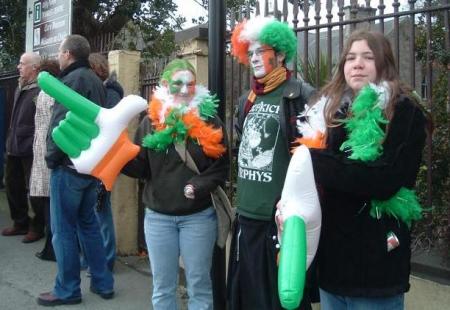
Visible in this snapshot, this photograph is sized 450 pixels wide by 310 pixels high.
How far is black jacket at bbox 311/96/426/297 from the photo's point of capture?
208 cm

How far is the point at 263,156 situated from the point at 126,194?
3.21 m

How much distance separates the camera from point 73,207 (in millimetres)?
4148

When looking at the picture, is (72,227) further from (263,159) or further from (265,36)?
(265,36)

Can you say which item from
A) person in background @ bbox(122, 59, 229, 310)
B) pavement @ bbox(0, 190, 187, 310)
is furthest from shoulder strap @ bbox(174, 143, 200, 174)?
pavement @ bbox(0, 190, 187, 310)

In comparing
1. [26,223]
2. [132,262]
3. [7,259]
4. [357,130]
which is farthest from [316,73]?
[26,223]

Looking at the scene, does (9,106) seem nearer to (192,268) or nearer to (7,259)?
(7,259)

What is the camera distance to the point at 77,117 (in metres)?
2.96

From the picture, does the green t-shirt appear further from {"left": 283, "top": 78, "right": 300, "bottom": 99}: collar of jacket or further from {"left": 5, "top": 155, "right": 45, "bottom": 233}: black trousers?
{"left": 5, "top": 155, "right": 45, "bottom": 233}: black trousers

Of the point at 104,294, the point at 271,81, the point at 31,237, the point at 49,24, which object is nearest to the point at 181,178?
the point at 271,81

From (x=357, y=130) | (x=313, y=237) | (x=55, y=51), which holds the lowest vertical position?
(x=313, y=237)

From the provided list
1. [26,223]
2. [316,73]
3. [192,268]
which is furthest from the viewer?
[26,223]

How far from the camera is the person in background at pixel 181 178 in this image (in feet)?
10.4

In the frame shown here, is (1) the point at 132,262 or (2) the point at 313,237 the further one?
(1) the point at 132,262

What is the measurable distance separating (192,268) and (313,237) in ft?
3.98
